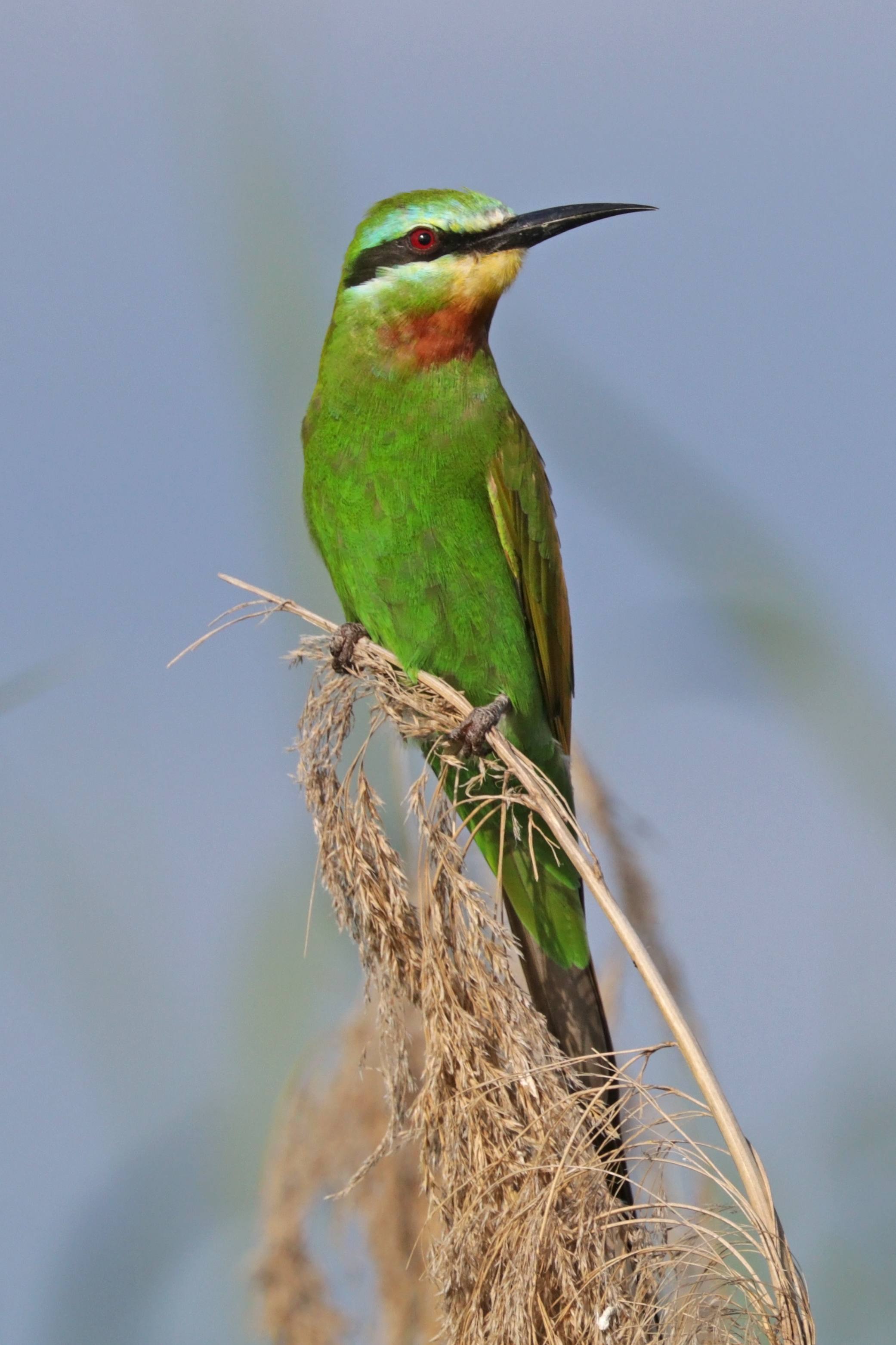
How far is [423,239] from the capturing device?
3049mm

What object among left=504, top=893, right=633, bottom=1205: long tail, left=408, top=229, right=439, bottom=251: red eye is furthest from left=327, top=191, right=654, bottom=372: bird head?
left=504, top=893, right=633, bottom=1205: long tail

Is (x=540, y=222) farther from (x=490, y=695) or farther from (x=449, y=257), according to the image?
(x=490, y=695)

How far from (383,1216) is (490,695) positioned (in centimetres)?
121

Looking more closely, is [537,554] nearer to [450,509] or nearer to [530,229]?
[450,509]

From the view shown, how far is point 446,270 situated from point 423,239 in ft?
0.41

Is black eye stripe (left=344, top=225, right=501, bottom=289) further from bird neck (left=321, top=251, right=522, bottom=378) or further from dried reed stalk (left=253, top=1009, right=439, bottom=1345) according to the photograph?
dried reed stalk (left=253, top=1009, right=439, bottom=1345)

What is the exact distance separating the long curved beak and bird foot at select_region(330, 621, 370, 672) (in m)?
1.00

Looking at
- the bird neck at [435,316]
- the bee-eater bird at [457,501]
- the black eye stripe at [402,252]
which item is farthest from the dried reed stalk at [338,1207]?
the black eye stripe at [402,252]

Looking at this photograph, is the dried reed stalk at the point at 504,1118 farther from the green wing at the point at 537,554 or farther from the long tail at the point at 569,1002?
the green wing at the point at 537,554

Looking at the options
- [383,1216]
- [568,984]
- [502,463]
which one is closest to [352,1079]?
[383,1216]

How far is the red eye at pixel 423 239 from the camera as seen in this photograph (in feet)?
9.95

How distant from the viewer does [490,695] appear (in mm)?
2971

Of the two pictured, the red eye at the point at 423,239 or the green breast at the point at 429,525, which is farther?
the red eye at the point at 423,239

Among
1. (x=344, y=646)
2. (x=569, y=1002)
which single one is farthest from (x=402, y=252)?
(x=569, y=1002)
